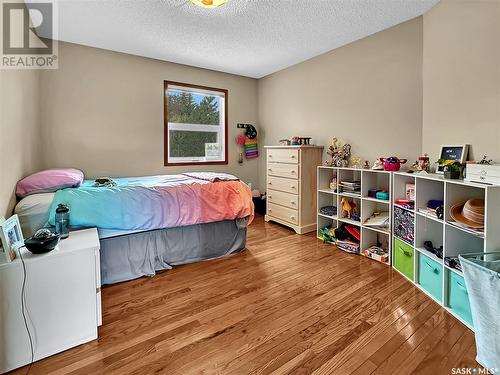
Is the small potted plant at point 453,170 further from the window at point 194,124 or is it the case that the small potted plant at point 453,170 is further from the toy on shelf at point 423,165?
the window at point 194,124

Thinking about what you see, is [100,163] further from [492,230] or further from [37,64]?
[492,230]

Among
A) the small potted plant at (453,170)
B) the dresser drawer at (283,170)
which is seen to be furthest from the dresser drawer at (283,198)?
the small potted plant at (453,170)

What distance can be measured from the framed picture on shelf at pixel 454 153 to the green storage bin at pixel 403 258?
28.6 inches

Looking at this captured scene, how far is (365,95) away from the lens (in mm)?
3139

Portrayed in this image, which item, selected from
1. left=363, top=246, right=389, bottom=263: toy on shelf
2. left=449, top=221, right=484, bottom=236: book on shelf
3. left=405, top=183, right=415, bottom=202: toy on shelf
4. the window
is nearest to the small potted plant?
left=449, top=221, right=484, bottom=236: book on shelf

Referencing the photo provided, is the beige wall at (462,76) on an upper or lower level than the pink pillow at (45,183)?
upper

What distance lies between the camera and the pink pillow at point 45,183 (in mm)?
2213

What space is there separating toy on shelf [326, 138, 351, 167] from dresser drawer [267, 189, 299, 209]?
67cm

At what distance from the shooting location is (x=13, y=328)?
1.37 meters

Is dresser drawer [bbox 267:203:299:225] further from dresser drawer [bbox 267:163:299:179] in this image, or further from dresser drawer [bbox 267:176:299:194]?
dresser drawer [bbox 267:163:299:179]

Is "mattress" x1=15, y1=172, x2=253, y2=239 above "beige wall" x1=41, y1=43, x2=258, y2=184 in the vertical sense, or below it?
below

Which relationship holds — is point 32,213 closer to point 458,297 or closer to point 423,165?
point 458,297

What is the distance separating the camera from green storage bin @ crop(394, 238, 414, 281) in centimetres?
229

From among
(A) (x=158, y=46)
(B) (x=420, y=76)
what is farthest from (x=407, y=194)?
(A) (x=158, y=46)
